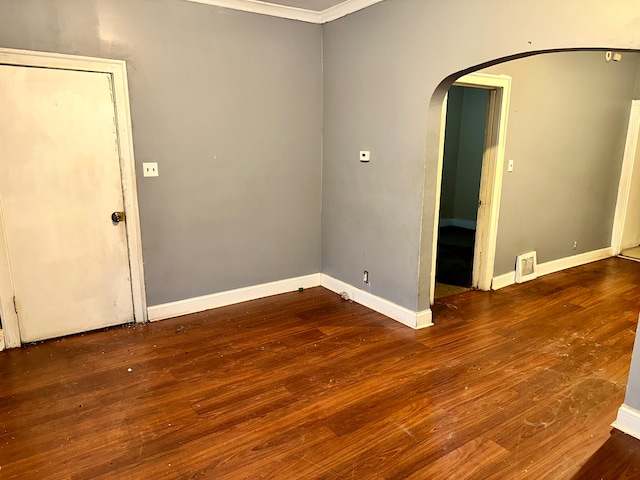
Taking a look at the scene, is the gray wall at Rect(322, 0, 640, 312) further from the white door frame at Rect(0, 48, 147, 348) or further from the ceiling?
the white door frame at Rect(0, 48, 147, 348)

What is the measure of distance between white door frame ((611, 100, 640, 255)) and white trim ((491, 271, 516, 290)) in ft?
6.90

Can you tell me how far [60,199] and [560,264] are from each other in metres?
5.08

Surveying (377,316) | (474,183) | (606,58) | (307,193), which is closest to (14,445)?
(377,316)

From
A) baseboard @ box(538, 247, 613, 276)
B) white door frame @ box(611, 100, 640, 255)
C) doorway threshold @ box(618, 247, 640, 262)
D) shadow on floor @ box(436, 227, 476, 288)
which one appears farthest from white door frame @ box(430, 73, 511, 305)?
doorway threshold @ box(618, 247, 640, 262)

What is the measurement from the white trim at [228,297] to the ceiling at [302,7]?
2367 millimetres

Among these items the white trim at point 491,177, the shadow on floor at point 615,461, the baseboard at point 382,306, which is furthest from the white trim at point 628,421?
the white trim at point 491,177

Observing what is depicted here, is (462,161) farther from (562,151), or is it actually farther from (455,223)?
(562,151)

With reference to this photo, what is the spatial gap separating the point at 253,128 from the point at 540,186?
304cm

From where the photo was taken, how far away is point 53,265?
305 cm

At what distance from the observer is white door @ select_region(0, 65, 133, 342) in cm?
281

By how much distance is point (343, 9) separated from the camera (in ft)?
11.7

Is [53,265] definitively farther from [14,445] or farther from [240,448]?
[240,448]

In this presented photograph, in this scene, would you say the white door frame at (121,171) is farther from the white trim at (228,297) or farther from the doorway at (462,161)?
the doorway at (462,161)

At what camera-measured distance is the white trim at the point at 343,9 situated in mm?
3387
